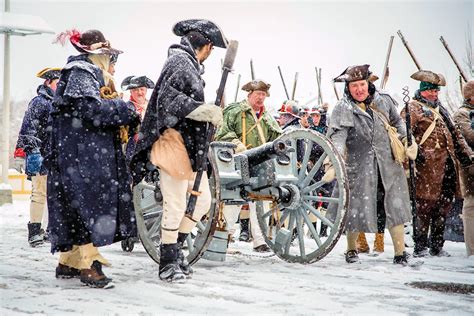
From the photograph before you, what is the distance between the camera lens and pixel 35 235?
739 centimetres

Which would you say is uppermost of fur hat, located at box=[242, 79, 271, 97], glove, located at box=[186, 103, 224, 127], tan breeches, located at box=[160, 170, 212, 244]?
fur hat, located at box=[242, 79, 271, 97]

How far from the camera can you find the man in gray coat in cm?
621

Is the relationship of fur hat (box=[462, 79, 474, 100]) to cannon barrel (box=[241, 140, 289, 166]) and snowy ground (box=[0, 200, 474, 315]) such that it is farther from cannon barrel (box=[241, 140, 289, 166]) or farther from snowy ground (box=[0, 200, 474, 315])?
cannon barrel (box=[241, 140, 289, 166])

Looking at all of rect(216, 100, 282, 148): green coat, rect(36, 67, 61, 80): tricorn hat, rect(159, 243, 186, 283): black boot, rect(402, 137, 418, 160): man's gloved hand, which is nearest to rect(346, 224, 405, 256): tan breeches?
rect(402, 137, 418, 160): man's gloved hand

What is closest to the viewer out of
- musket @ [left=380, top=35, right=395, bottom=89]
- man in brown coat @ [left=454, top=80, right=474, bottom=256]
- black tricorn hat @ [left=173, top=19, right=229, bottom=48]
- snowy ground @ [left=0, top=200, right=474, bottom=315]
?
snowy ground @ [left=0, top=200, right=474, bottom=315]

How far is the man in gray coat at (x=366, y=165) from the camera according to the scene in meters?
6.21

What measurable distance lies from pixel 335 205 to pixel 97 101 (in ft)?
8.36

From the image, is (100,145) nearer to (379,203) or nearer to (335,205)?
(335,205)

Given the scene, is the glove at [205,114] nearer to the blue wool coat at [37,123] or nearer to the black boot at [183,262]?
the black boot at [183,262]

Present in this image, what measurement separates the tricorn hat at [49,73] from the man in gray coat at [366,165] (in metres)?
3.43

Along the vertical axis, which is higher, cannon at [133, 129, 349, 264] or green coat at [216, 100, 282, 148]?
green coat at [216, 100, 282, 148]

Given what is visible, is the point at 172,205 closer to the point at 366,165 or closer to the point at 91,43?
the point at 91,43

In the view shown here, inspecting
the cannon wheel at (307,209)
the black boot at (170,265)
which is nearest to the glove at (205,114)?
the black boot at (170,265)

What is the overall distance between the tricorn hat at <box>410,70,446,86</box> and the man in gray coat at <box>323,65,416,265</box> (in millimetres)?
864
